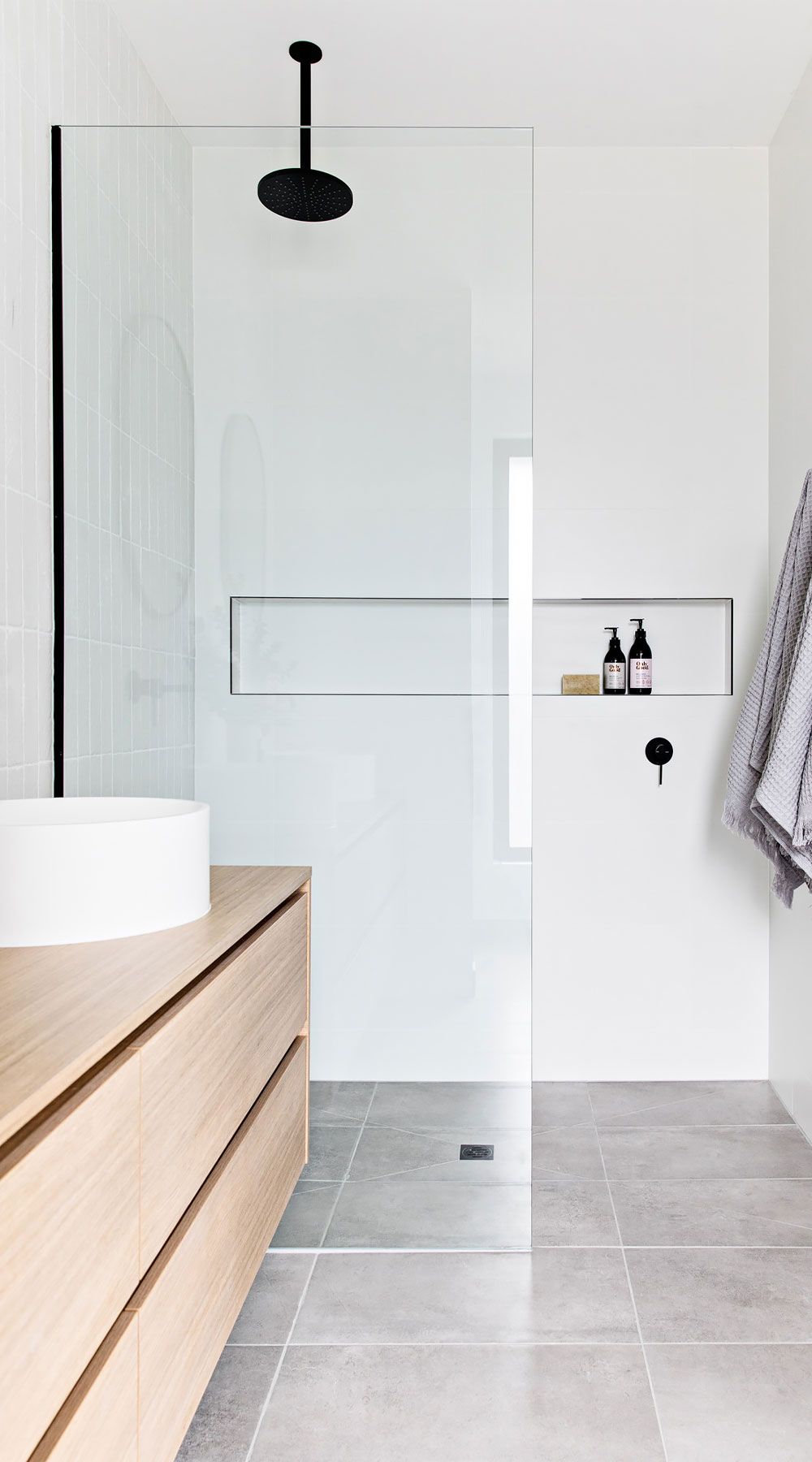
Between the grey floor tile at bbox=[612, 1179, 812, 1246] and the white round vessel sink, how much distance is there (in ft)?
4.11

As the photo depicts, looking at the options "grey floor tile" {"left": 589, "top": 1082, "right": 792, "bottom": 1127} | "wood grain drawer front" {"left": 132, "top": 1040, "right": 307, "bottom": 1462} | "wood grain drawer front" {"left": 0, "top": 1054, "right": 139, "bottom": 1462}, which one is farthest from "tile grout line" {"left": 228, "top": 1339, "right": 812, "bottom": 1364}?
"grey floor tile" {"left": 589, "top": 1082, "right": 792, "bottom": 1127}

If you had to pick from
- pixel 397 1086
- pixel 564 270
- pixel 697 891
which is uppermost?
pixel 564 270

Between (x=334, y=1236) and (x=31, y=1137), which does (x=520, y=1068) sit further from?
(x=31, y=1137)

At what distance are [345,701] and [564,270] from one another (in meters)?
1.65

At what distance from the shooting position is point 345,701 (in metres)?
1.93

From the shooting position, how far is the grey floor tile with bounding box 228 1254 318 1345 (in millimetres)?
1664

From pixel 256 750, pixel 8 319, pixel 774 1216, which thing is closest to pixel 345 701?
pixel 256 750

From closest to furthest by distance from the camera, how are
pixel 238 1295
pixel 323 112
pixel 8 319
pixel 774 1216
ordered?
pixel 238 1295, pixel 8 319, pixel 774 1216, pixel 323 112

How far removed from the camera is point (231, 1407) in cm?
150

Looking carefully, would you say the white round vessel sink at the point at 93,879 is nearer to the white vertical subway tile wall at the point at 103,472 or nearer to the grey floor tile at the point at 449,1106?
the white vertical subway tile wall at the point at 103,472

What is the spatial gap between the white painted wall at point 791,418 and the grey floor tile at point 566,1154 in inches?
21.3

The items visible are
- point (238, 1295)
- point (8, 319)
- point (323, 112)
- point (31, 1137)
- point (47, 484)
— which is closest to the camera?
point (31, 1137)

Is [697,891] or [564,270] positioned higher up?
[564,270]

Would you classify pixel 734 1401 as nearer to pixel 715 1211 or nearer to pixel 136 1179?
pixel 715 1211
